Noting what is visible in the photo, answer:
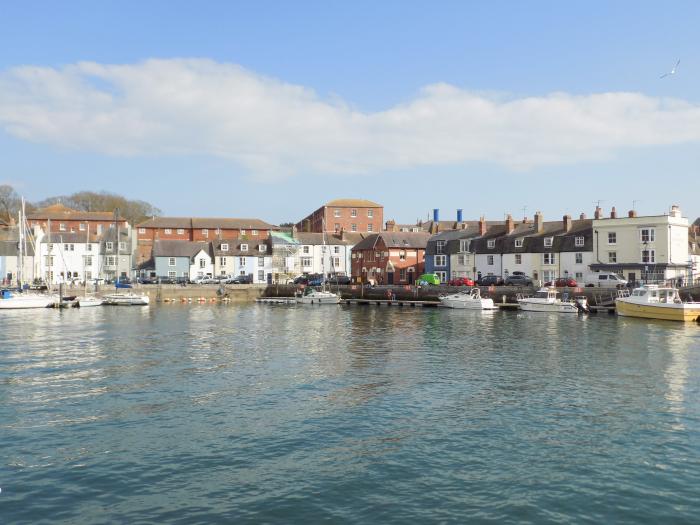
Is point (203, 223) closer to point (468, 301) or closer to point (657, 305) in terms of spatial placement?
point (468, 301)

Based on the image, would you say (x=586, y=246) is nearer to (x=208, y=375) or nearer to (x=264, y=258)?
(x=264, y=258)

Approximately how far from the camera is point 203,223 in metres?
119

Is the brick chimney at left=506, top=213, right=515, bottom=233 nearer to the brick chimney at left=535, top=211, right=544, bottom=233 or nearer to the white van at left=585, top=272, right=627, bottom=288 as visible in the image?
the brick chimney at left=535, top=211, right=544, bottom=233

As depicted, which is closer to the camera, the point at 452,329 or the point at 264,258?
the point at 452,329

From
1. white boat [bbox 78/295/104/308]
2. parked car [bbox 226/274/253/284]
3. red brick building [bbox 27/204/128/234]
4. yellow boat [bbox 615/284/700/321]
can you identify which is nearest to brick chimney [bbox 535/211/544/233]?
yellow boat [bbox 615/284/700/321]

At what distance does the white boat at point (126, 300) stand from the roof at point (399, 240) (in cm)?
3878

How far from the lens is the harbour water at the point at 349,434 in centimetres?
1416

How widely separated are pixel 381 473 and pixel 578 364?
64.8 ft

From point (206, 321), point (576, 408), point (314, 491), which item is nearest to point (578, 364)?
point (576, 408)

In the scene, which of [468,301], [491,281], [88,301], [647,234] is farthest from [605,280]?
[88,301]

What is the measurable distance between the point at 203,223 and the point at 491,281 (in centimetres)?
6119

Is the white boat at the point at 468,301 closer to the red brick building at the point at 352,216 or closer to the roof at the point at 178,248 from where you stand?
the roof at the point at 178,248

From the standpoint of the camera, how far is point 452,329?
50250mm

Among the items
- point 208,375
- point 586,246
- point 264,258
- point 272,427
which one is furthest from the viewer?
point 264,258
